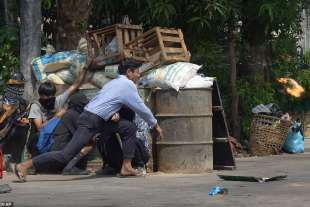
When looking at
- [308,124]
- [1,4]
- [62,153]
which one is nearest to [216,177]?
[62,153]

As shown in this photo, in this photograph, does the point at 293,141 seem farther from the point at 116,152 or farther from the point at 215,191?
the point at 215,191

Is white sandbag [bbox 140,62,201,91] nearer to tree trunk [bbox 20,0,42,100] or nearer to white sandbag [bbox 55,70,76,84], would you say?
white sandbag [bbox 55,70,76,84]

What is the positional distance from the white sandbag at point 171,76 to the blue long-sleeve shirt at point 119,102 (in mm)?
719

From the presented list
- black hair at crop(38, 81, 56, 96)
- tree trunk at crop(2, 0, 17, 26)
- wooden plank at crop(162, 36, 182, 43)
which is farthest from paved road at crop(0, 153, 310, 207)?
tree trunk at crop(2, 0, 17, 26)

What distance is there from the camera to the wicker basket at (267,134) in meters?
13.4

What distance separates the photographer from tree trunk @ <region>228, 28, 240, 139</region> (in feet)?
46.2

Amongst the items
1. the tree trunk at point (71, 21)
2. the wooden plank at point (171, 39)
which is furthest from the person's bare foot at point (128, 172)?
the tree trunk at point (71, 21)

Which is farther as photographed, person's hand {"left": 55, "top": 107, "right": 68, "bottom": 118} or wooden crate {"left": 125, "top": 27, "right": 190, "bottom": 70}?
wooden crate {"left": 125, "top": 27, "right": 190, "bottom": 70}

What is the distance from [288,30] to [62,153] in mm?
6868

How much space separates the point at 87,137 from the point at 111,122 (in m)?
0.36

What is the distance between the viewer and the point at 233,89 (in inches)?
554

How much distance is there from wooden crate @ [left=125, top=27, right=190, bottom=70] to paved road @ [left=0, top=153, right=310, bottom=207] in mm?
1624

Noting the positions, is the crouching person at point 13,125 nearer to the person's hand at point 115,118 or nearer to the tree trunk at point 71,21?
the tree trunk at point 71,21

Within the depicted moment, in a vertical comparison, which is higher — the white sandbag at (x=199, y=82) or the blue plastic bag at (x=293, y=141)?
the white sandbag at (x=199, y=82)
